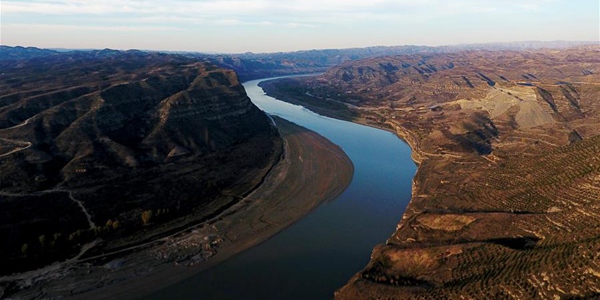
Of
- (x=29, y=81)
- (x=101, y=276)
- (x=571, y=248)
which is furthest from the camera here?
(x=29, y=81)

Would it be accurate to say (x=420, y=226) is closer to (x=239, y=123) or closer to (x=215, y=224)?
(x=215, y=224)

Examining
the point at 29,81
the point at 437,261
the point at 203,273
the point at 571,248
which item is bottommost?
the point at 203,273

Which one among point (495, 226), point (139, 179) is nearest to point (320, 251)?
point (495, 226)

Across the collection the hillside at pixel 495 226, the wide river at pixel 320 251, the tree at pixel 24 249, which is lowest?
the wide river at pixel 320 251

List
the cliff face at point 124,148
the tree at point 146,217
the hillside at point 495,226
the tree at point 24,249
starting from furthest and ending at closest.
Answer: the cliff face at point 124,148 < the tree at point 146,217 < the tree at point 24,249 < the hillside at point 495,226

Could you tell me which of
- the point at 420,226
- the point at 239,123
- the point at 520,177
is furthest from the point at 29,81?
the point at 520,177

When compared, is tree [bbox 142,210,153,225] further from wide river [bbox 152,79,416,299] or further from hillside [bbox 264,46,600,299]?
hillside [bbox 264,46,600,299]

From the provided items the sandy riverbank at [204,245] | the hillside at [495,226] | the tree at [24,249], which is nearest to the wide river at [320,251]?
the sandy riverbank at [204,245]

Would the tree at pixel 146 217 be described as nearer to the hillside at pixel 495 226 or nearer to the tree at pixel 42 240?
the tree at pixel 42 240
